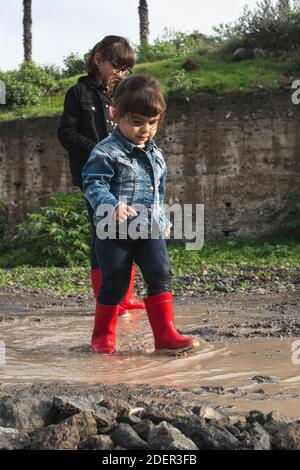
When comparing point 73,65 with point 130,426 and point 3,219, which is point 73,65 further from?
point 130,426

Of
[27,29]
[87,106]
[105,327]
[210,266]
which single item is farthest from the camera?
[27,29]

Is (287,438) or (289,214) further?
(289,214)

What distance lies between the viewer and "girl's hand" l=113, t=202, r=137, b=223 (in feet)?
12.8

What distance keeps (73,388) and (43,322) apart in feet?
8.09

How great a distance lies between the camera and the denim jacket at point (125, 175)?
414cm

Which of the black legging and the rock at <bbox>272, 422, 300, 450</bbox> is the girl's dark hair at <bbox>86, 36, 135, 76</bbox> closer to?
the black legging

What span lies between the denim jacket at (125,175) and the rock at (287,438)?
206cm

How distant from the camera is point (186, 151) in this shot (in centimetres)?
1480

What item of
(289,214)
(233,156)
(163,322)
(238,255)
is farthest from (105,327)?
(233,156)

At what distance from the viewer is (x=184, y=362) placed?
12.7 feet

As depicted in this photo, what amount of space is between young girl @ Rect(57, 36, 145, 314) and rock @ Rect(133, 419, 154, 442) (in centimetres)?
291

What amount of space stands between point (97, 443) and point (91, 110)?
3518 millimetres
